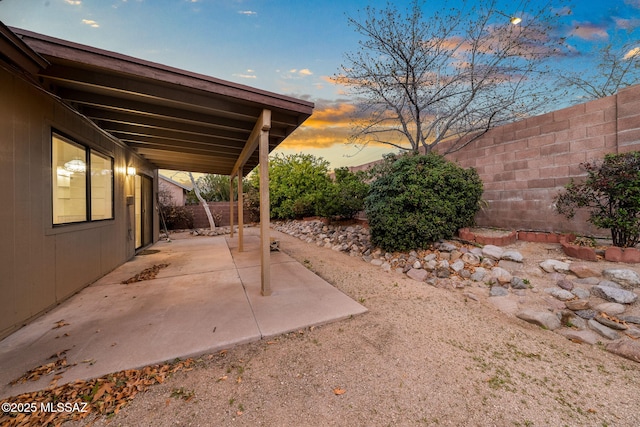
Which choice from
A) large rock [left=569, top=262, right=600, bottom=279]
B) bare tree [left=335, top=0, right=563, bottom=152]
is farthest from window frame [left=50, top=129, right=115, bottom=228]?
large rock [left=569, top=262, right=600, bottom=279]

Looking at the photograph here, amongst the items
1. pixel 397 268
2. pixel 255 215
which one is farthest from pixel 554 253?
pixel 255 215

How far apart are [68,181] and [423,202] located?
529cm

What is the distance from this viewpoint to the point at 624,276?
2.65 metres

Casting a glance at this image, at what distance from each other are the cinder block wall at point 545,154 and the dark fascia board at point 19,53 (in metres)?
6.40

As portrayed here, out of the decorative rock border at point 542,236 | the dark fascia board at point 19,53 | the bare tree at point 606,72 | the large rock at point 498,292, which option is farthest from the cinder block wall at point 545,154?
the dark fascia board at point 19,53

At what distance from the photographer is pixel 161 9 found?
17.7 ft

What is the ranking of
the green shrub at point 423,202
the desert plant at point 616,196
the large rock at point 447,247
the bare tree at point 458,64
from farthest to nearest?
the bare tree at point 458,64 → the green shrub at point 423,202 → the large rock at point 447,247 → the desert plant at point 616,196

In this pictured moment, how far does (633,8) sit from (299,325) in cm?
808

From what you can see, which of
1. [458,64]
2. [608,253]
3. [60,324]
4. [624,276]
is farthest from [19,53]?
[458,64]

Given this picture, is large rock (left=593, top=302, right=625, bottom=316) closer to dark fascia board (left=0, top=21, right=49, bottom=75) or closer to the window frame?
dark fascia board (left=0, top=21, right=49, bottom=75)

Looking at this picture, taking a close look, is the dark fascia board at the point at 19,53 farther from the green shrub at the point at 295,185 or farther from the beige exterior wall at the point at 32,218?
the green shrub at the point at 295,185

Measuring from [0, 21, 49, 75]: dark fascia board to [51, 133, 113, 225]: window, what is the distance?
50.1 inches

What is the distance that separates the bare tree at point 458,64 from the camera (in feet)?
16.3

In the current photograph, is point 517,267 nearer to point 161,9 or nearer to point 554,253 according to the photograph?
point 554,253
